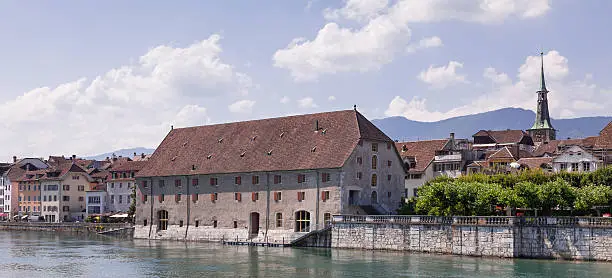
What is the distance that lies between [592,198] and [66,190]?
3590 inches

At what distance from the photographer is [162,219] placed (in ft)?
294

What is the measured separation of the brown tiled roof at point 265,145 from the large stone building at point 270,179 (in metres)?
0.13

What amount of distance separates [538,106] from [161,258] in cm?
14166

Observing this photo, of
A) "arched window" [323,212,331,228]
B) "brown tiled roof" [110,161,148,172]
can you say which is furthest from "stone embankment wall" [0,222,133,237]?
"arched window" [323,212,331,228]

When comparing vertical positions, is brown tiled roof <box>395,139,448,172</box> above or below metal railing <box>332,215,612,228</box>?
above

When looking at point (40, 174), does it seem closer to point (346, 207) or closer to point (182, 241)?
point (182, 241)

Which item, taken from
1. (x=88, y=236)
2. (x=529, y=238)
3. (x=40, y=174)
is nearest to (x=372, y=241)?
(x=529, y=238)

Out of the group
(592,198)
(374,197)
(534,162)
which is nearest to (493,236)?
(592,198)

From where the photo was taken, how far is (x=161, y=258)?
6519cm

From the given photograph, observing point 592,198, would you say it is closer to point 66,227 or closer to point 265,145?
point 265,145

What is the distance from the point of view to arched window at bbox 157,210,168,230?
293 ft

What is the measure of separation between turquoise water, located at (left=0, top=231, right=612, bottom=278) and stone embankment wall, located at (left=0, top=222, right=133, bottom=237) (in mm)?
25429

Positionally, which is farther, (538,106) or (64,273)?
(538,106)

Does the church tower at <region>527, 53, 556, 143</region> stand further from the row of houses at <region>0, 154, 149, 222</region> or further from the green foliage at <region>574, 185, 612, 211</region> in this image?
the green foliage at <region>574, 185, 612, 211</region>
